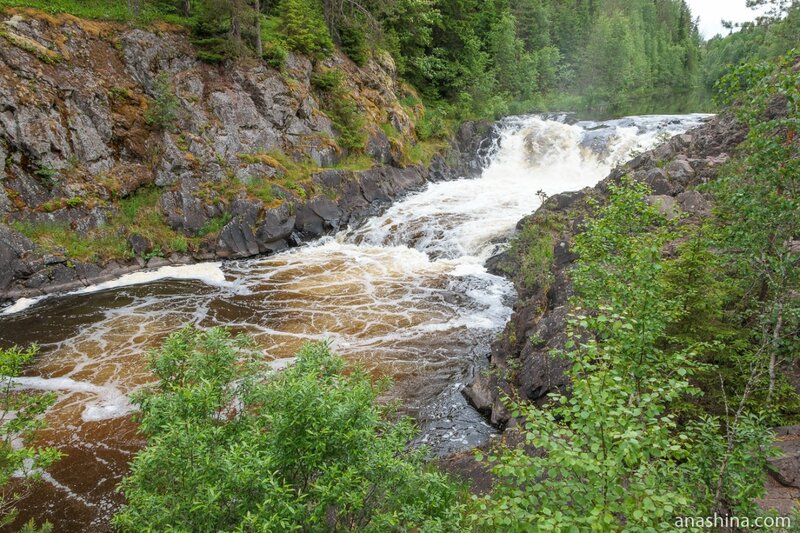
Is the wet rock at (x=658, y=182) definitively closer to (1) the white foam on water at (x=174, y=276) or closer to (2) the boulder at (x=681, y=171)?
(2) the boulder at (x=681, y=171)

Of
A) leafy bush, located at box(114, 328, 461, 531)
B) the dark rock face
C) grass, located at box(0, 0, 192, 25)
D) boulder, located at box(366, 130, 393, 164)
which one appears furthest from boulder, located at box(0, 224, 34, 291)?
the dark rock face

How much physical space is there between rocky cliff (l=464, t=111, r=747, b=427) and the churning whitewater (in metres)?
0.91

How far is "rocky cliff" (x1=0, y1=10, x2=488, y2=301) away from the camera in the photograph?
17078 millimetres

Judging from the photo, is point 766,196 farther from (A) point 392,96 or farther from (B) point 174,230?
(A) point 392,96

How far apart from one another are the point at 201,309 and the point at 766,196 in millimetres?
15223

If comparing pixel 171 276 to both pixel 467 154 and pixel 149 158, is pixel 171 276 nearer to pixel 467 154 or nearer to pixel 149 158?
pixel 149 158

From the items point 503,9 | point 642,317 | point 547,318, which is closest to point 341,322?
point 547,318

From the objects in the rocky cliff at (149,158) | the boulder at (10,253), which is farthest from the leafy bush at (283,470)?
the rocky cliff at (149,158)

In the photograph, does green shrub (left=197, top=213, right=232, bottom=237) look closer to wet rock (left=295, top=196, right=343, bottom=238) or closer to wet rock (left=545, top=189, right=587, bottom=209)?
wet rock (left=295, top=196, right=343, bottom=238)

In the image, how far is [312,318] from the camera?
1491 cm

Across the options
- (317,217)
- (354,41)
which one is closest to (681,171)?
(317,217)

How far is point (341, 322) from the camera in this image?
1460cm

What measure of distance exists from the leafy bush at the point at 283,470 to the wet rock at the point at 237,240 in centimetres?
1594

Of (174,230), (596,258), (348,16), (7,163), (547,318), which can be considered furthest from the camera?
(348,16)
